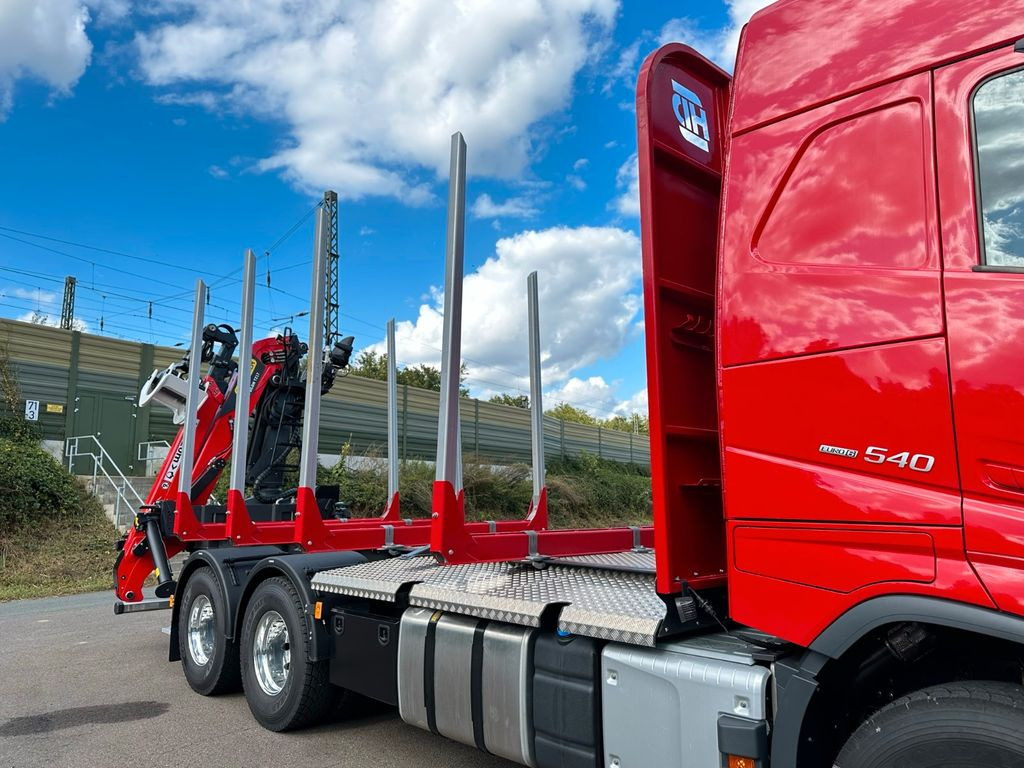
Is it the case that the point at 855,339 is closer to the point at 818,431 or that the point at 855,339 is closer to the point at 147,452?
the point at 818,431

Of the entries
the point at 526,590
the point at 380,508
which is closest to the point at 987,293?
the point at 526,590

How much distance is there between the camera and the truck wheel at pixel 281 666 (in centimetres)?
479

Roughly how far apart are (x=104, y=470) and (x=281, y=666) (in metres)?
14.3

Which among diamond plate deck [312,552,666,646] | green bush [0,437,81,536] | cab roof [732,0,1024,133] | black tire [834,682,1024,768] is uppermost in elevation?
cab roof [732,0,1024,133]

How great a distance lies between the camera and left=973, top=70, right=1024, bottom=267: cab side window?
215 centimetres

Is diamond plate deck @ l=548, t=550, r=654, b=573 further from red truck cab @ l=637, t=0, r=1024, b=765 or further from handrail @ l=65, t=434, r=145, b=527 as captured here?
handrail @ l=65, t=434, r=145, b=527

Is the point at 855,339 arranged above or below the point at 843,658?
above

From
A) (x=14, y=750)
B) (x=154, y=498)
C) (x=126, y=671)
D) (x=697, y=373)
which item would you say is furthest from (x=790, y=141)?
(x=154, y=498)

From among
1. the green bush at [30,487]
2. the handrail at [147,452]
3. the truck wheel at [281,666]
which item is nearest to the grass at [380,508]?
the green bush at [30,487]

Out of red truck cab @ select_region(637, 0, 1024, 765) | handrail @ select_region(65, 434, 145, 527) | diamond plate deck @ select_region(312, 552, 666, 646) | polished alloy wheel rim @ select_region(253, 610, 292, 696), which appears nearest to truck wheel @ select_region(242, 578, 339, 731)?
polished alloy wheel rim @ select_region(253, 610, 292, 696)

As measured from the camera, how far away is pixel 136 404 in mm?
21375

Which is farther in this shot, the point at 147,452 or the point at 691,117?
the point at 147,452

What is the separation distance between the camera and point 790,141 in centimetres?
271

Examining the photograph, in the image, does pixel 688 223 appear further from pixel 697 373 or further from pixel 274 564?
pixel 274 564
